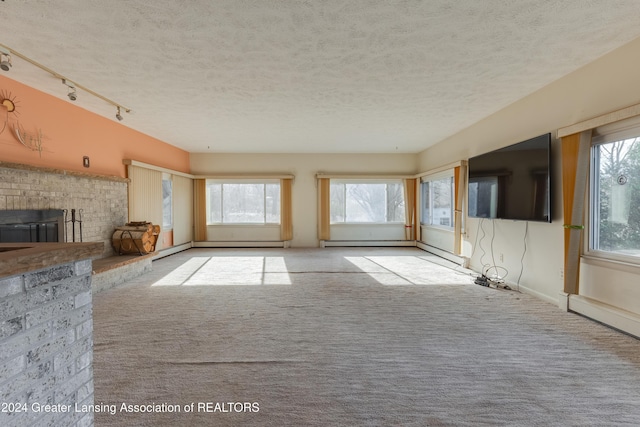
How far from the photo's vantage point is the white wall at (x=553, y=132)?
2678 millimetres

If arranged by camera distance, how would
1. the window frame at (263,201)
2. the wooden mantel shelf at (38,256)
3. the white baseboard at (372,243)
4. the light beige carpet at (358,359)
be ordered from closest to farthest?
the wooden mantel shelf at (38,256) < the light beige carpet at (358,359) < the window frame at (263,201) < the white baseboard at (372,243)

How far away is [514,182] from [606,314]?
5.89ft

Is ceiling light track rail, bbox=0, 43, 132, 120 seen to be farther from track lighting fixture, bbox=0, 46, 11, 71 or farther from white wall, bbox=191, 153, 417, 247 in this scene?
white wall, bbox=191, 153, 417, 247

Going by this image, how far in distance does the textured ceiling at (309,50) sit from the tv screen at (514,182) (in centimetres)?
76

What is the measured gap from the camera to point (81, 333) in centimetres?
110

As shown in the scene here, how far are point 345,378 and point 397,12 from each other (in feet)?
8.86

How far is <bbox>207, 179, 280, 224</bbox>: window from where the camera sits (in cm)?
823

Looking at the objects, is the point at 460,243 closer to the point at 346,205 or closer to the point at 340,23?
the point at 346,205

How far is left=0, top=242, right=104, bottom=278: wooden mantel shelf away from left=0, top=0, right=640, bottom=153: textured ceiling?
1.90 meters

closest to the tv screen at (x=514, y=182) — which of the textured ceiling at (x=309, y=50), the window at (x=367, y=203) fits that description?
the textured ceiling at (x=309, y=50)

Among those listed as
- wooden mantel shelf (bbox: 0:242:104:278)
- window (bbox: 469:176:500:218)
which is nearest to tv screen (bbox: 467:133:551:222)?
window (bbox: 469:176:500:218)

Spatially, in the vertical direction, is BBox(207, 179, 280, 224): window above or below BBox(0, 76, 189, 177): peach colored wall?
below

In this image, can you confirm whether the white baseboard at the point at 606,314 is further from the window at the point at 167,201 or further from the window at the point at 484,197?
the window at the point at 167,201


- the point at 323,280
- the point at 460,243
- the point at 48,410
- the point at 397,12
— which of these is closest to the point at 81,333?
the point at 48,410
